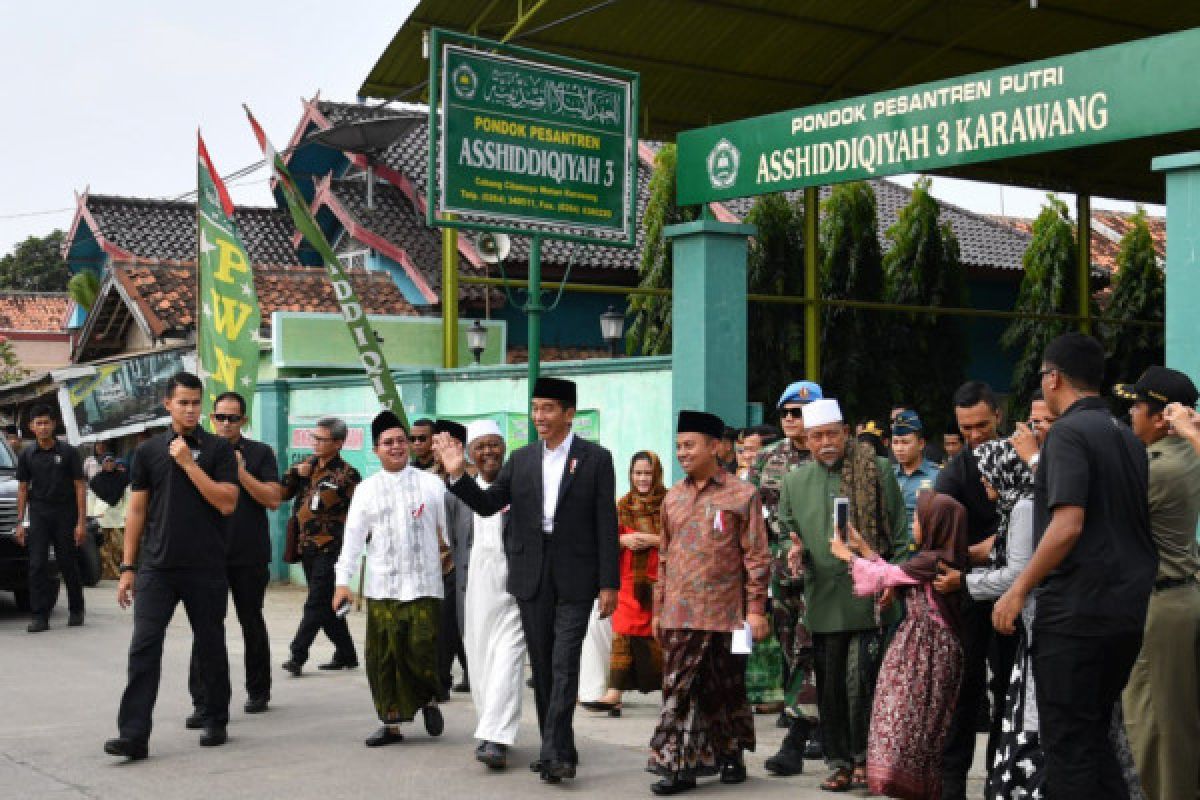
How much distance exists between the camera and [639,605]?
9.57 m

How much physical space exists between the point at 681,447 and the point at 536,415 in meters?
0.78

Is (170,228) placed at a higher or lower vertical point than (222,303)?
higher

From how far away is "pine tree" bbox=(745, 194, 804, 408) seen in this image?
2261 centimetres

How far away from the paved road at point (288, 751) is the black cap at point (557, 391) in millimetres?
1846

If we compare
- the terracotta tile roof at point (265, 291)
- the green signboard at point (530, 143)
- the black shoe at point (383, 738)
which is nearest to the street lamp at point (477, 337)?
the terracotta tile roof at point (265, 291)

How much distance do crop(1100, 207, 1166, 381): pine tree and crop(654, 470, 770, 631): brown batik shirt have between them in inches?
684

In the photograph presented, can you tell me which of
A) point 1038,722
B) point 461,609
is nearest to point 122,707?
point 461,609

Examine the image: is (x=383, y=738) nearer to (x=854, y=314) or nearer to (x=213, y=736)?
(x=213, y=736)

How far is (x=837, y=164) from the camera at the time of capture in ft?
38.1

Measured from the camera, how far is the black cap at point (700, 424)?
7.46 m

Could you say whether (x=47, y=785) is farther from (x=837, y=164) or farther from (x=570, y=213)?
(x=837, y=164)

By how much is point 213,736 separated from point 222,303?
6.21m

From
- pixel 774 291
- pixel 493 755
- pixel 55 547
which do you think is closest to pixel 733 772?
pixel 493 755

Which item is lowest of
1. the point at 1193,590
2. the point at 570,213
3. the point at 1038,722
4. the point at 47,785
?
the point at 47,785
